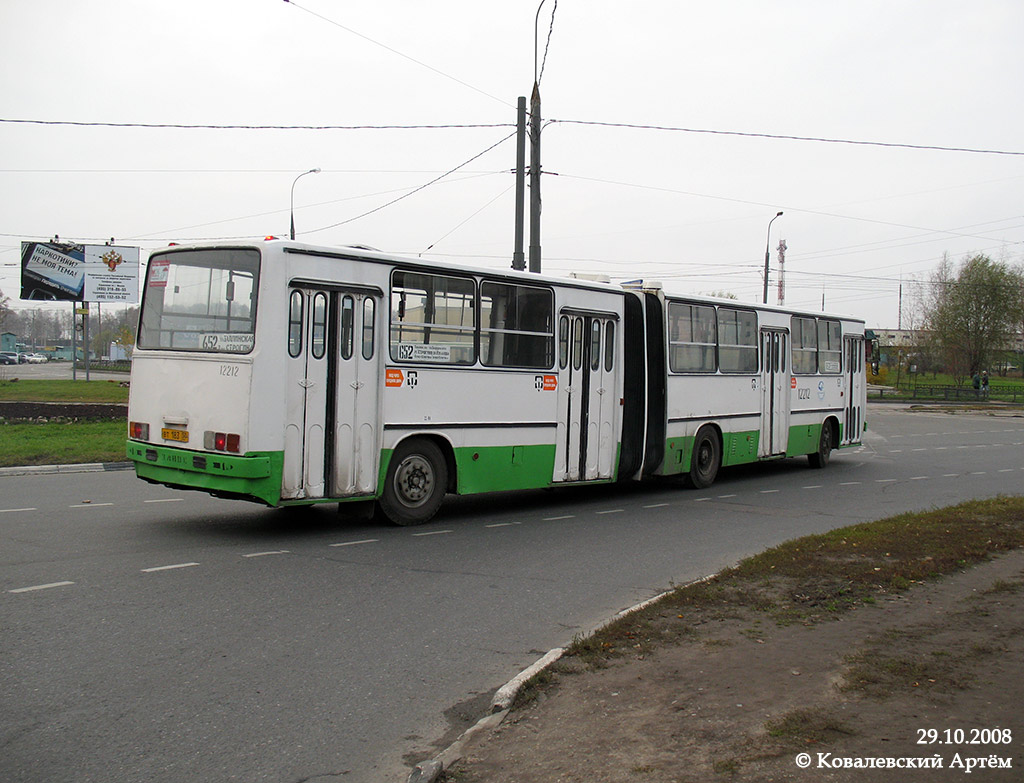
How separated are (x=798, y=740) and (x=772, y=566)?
4222 mm

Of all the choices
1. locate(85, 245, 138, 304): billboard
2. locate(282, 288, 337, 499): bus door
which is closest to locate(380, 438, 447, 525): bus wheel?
locate(282, 288, 337, 499): bus door

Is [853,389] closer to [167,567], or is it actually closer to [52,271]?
[167,567]

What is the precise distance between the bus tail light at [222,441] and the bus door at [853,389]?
48.6 feet

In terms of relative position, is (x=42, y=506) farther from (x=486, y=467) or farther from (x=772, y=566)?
(x=772, y=566)

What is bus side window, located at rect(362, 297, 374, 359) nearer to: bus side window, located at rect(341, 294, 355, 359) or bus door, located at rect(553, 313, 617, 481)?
bus side window, located at rect(341, 294, 355, 359)

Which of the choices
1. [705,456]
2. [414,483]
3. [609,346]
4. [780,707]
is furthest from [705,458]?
[780,707]

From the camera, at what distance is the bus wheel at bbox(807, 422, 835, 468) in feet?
65.0

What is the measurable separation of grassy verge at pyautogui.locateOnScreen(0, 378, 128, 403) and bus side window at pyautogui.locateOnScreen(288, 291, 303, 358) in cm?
2110

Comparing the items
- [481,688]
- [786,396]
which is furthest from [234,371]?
[786,396]

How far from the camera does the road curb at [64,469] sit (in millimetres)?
15469

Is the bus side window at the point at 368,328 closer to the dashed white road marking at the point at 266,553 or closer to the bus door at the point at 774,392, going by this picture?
the dashed white road marking at the point at 266,553

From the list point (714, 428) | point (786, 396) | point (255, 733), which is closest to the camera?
point (255, 733)

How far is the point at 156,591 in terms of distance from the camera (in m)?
7.39

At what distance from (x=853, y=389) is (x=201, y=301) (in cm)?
1538
